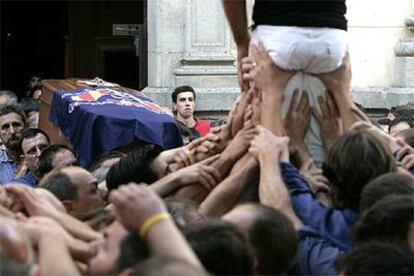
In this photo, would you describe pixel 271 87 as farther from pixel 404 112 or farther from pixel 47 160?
pixel 404 112

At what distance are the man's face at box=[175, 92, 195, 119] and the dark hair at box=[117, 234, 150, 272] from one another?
Answer: 7658 millimetres

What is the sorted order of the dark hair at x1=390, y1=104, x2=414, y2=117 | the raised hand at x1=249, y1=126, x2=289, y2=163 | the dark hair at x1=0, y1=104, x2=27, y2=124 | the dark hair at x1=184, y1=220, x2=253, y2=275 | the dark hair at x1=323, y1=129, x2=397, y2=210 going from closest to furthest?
the dark hair at x1=184, y1=220, x2=253, y2=275 < the dark hair at x1=323, y1=129, x2=397, y2=210 < the raised hand at x1=249, y1=126, x2=289, y2=163 < the dark hair at x1=390, y1=104, x2=414, y2=117 < the dark hair at x1=0, y1=104, x2=27, y2=124

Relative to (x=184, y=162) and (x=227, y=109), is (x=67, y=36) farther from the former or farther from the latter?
(x=184, y=162)

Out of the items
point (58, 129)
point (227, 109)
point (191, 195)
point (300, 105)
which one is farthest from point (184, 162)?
point (227, 109)

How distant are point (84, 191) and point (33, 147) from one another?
313cm

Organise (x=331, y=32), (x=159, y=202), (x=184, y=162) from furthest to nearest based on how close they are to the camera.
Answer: (x=184, y=162) < (x=331, y=32) < (x=159, y=202)

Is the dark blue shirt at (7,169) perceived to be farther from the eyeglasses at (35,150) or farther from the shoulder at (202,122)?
the shoulder at (202,122)

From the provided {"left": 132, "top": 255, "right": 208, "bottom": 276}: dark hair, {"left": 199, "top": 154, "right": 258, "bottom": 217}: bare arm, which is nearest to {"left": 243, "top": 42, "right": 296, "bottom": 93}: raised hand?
{"left": 199, "top": 154, "right": 258, "bottom": 217}: bare arm

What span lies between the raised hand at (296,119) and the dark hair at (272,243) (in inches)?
45.5

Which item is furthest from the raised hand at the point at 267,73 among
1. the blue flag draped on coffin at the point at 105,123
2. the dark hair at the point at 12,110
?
the dark hair at the point at 12,110

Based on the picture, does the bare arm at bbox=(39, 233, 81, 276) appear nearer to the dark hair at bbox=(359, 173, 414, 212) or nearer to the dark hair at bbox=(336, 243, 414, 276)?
the dark hair at bbox=(336, 243, 414, 276)

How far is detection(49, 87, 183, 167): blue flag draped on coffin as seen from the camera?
833 cm

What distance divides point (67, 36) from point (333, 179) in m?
15.0

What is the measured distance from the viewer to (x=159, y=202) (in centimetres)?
Result: 356
